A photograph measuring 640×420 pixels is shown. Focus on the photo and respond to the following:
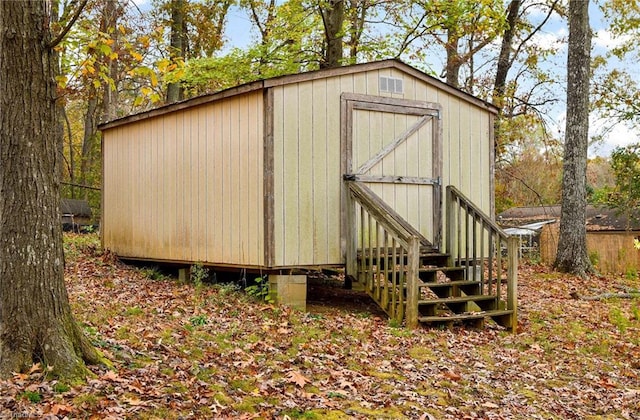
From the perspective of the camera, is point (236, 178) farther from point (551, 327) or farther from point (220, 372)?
point (551, 327)

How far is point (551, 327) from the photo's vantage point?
9297 mm

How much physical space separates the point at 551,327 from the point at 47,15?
7.60 metres

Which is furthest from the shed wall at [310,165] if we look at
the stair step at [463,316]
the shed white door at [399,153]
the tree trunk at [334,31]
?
the tree trunk at [334,31]

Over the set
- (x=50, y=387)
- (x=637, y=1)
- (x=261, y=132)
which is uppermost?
(x=637, y=1)

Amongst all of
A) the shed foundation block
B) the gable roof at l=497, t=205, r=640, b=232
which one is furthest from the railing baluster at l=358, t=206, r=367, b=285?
the gable roof at l=497, t=205, r=640, b=232

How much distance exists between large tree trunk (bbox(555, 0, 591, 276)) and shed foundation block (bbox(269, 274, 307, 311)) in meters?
8.10

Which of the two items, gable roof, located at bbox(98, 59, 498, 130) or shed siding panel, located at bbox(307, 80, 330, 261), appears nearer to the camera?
gable roof, located at bbox(98, 59, 498, 130)

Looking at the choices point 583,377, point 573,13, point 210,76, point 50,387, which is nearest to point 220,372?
point 50,387

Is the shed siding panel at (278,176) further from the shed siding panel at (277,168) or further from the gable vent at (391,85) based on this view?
the gable vent at (391,85)

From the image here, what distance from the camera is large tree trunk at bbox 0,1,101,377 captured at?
4633mm

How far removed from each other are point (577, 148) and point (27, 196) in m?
12.9

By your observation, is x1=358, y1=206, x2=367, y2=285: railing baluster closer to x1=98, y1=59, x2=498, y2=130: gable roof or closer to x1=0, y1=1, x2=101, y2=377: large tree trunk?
x1=98, y1=59, x2=498, y2=130: gable roof

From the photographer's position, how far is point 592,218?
1141 inches

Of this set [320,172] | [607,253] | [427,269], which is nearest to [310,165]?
[320,172]
